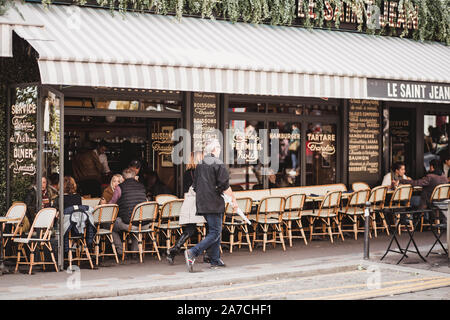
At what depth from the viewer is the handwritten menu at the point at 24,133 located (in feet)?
36.3

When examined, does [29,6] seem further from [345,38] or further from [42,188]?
[345,38]

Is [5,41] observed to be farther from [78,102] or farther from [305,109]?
[305,109]

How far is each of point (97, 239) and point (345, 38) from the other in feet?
22.0

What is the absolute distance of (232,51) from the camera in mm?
12211

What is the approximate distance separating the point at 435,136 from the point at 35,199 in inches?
402

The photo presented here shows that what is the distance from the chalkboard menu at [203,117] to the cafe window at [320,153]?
2.45 meters

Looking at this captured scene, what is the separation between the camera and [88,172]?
13.0 meters

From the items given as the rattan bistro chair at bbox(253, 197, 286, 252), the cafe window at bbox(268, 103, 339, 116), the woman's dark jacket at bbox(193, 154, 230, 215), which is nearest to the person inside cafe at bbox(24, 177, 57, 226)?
the woman's dark jacket at bbox(193, 154, 230, 215)

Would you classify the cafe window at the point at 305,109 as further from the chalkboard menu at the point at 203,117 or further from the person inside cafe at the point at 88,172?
the person inside cafe at the point at 88,172

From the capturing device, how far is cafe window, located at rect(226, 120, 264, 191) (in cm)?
1409

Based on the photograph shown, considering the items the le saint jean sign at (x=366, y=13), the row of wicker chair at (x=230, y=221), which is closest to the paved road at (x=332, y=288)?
the row of wicker chair at (x=230, y=221)

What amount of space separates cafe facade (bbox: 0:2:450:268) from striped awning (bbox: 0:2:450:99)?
23mm

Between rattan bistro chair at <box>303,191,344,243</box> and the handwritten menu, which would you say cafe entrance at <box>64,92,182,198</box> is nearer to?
the handwritten menu
